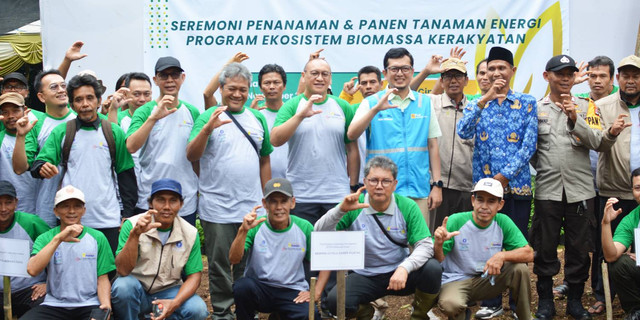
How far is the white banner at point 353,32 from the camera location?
353 inches

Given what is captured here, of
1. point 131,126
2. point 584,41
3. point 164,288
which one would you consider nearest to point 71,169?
point 131,126

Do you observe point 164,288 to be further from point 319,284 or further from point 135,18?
point 135,18

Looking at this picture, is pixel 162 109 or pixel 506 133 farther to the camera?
pixel 506 133

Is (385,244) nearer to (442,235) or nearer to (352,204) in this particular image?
(442,235)

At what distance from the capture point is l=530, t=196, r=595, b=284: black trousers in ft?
20.9

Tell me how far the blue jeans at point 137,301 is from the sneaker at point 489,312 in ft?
7.99

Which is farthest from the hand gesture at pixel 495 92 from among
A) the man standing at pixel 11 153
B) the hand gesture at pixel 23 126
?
the man standing at pixel 11 153

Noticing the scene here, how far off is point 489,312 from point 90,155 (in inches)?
141

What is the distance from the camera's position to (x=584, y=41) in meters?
9.08

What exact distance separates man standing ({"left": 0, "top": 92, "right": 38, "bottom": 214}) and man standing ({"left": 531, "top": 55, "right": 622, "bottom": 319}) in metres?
4.23

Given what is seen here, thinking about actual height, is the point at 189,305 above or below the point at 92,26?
below

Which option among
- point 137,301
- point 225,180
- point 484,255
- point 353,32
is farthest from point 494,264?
point 353,32

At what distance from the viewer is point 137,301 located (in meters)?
5.35

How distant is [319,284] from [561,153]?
241 cm
